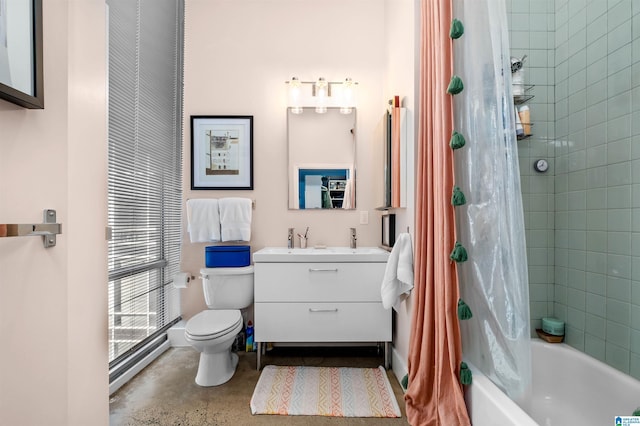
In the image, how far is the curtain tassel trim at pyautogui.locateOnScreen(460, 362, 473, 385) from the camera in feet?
3.82

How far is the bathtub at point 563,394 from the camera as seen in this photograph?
41.8 inches

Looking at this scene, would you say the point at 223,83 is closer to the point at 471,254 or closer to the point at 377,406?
the point at 471,254

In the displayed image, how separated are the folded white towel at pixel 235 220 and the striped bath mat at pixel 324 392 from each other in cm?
102

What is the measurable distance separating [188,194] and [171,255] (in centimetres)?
54

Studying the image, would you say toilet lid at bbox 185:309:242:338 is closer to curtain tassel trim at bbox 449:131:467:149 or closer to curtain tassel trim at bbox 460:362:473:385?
curtain tassel trim at bbox 460:362:473:385

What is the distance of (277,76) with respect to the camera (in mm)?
2564

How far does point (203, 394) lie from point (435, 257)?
1590mm

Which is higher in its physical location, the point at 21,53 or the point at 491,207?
the point at 21,53

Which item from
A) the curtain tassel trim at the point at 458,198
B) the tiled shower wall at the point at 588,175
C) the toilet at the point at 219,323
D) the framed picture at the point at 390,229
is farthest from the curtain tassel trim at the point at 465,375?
the toilet at the point at 219,323

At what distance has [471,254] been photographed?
1.20 meters

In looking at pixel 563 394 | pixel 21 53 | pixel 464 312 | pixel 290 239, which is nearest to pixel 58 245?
pixel 21 53

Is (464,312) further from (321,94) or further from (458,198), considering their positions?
(321,94)

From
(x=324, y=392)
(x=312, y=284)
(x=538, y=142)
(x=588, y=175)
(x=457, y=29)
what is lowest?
(x=324, y=392)

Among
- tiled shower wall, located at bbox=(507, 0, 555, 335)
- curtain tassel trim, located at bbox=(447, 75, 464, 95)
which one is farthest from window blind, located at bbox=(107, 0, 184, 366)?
tiled shower wall, located at bbox=(507, 0, 555, 335)
